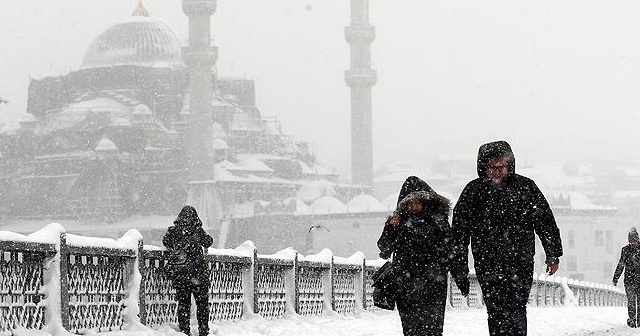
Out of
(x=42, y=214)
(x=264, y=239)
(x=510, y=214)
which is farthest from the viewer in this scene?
(x=42, y=214)

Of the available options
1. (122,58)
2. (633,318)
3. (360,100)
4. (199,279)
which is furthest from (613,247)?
(199,279)

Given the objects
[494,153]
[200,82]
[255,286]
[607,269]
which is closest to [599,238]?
[607,269]

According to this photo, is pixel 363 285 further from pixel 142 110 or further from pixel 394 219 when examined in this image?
pixel 142 110

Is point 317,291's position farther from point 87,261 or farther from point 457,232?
point 457,232

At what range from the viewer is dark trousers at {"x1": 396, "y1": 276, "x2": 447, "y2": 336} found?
17.3 feet

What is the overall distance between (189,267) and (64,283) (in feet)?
3.95

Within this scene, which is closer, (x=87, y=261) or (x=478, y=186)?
(x=478, y=186)

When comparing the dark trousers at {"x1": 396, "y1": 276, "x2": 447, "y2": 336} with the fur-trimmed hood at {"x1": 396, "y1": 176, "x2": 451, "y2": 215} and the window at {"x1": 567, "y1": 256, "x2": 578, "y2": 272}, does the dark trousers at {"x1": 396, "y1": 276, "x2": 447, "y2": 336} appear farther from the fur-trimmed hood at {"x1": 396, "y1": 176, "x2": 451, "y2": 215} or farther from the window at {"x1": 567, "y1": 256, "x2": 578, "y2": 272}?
the window at {"x1": 567, "y1": 256, "x2": 578, "y2": 272}

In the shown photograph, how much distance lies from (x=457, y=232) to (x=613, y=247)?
2591 inches

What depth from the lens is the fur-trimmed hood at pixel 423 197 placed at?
527 cm

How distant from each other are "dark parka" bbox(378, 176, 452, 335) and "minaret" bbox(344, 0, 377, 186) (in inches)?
2703

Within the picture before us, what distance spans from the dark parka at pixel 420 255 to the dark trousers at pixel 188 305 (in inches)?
102

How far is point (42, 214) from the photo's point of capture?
7219 cm

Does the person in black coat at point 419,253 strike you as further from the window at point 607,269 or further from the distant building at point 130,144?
the window at point 607,269
